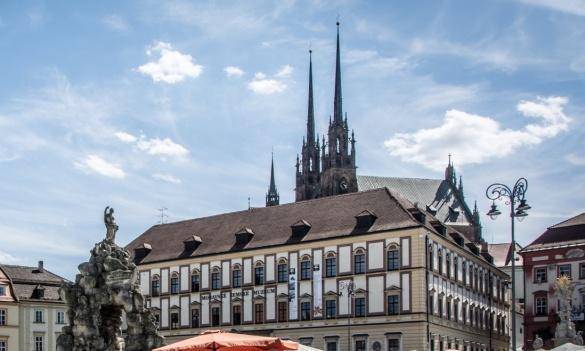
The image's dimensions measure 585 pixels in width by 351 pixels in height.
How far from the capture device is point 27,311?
8325 cm

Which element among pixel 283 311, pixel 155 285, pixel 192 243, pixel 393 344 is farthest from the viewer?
pixel 155 285

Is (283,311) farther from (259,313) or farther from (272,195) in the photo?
(272,195)

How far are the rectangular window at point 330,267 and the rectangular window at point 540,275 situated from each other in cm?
1819

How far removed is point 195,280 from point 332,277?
13209 mm

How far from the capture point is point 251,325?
7000cm

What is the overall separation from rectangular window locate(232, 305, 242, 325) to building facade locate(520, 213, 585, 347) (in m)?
22.8

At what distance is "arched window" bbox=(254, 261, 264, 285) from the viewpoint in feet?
230

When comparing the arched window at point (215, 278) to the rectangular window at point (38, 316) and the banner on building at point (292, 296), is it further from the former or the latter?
the rectangular window at point (38, 316)

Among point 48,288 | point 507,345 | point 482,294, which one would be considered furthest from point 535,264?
point 48,288

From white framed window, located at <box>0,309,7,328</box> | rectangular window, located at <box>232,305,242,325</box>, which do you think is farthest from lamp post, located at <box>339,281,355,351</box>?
white framed window, located at <box>0,309,7,328</box>

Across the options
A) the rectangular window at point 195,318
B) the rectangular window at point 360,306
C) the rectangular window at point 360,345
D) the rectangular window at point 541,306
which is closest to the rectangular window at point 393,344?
the rectangular window at point 360,345

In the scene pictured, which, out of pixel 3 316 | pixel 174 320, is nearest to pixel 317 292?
pixel 174 320

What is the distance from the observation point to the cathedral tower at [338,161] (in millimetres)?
123219

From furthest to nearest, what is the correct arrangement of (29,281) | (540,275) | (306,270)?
(29,281) → (540,275) → (306,270)
